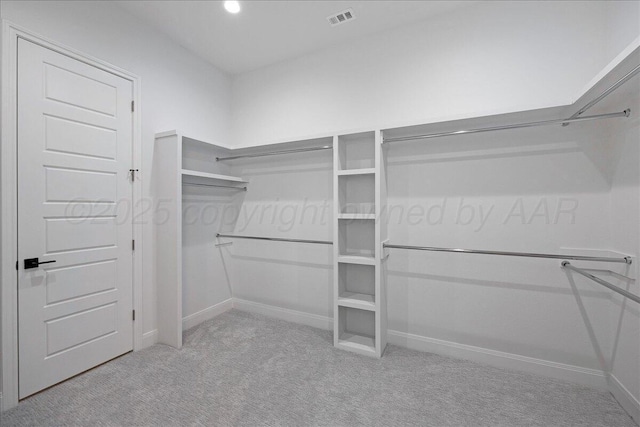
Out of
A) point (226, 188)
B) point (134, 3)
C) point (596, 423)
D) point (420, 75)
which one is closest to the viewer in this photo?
point (596, 423)

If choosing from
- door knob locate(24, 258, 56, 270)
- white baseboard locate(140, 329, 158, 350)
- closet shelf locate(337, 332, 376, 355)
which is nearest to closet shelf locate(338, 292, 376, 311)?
closet shelf locate(337, 332, 376, 355)

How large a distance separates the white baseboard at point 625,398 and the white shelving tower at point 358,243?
1.56m

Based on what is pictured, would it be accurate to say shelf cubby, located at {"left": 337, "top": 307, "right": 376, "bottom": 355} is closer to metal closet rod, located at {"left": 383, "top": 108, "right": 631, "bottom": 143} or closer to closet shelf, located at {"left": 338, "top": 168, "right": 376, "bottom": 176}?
closet shelf, located at {"left": 338, "top": 168, "right": 376, "bottom": 176}

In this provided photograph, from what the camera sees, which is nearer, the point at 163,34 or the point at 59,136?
the point at 59,136

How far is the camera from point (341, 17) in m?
2.53

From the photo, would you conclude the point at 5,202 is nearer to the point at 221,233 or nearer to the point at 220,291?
the point at 221,233

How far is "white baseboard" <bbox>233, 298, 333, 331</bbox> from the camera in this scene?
300 centimetres

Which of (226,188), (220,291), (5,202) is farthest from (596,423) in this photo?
(5,202)

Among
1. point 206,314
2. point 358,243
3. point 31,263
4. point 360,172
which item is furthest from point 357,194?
point 31,263

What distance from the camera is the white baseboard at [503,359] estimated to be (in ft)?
6.62

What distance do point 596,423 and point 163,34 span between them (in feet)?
15.2

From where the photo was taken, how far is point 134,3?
2381 millimetres

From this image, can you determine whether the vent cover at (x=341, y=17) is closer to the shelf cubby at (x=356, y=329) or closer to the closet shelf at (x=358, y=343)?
the shelf cubby at (x=356, y=329)

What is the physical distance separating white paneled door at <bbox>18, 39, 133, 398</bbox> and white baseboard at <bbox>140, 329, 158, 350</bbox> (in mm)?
119
